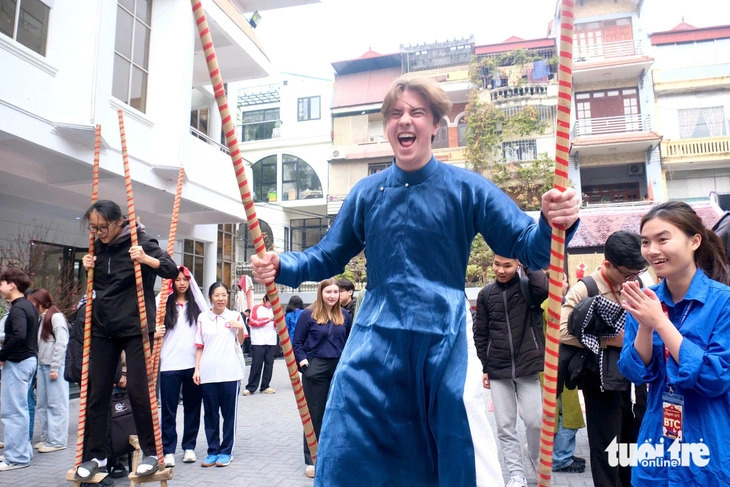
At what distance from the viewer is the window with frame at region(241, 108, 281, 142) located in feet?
101

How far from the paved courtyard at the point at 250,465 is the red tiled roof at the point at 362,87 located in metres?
21.3

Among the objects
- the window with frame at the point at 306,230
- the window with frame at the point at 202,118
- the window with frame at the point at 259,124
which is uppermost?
the window with frame at the point at 259,124

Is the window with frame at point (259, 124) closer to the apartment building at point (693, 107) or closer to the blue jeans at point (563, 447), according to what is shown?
the apartment building at point (693, 107)

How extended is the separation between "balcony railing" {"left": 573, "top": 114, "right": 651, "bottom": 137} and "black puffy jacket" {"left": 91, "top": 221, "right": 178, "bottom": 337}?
21.4 m

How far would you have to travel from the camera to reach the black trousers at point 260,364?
11.2 metres

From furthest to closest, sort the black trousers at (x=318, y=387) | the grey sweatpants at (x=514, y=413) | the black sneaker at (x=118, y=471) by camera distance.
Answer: the black trousers at (x=318, y=387) < the black sneaker at (x=118, y=471) < the grey sweatpants at (x=514, y=413)

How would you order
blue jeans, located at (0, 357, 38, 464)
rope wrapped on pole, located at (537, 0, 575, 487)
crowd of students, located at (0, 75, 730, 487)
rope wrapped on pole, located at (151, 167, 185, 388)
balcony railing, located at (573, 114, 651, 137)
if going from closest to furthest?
1. rope wrapped on pole, located at (537, 0, 575, 487)
2. crowd of students, located at (0, 75, 730, 487)
3. rope wrapped on pole, located at (151, 167, 185, 388)
4. blue jeans, located at (0, 357, 38, 464)
5. balcony railing, located at (573, 114, 651, 137)

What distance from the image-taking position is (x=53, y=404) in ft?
21.6

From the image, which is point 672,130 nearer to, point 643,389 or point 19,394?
point 643,389

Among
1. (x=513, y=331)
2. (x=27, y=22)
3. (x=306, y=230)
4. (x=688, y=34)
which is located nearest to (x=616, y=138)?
(x=688, y=34)

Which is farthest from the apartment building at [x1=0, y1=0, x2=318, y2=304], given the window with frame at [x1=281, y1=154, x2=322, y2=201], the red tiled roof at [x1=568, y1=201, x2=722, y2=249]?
the window with frame at [x1=281, y1=154, x2=322, y2=201]

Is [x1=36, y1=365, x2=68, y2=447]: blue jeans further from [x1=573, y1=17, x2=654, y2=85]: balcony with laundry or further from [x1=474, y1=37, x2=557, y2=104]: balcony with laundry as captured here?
[x1=573, y1=17, x2=654, y2=85]: balcony with laundry

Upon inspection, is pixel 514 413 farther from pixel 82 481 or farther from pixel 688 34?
pixel 688 34

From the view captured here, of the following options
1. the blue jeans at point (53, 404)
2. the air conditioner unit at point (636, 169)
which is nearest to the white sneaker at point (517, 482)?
the blue jeans at point (53, 404)
